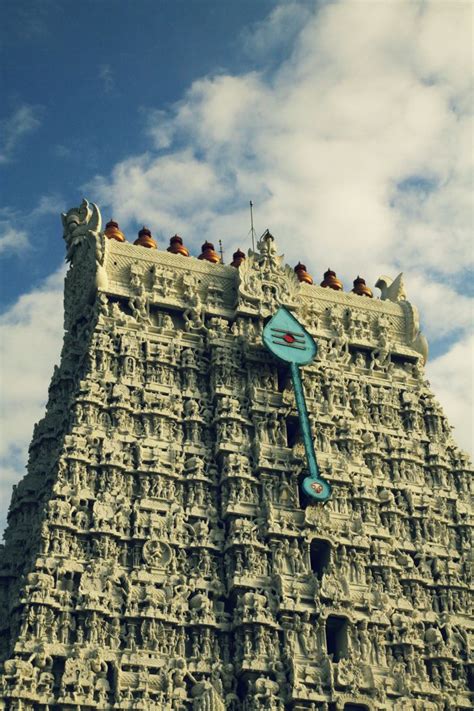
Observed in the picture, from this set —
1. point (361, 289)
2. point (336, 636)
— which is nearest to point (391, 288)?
point (361, 289)

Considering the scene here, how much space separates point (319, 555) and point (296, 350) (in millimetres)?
9903

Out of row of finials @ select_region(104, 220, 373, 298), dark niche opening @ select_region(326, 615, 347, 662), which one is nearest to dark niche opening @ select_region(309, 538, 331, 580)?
dark niche opening @ select_region(326, 615, 347, 662)

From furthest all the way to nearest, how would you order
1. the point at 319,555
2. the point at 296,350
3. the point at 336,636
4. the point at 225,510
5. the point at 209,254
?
1. the point at 209,254
2. the point at 296,350
3. the point at 319,555
4. the point at 225,510
5. the point at 336,636

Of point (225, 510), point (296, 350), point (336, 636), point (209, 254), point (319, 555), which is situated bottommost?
point (336, 636)

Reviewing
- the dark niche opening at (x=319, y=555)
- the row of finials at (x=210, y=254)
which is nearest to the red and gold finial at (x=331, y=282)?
the row of finials at (x=210, y=254)

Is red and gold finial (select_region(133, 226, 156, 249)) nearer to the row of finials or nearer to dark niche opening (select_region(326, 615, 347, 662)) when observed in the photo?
the row of finials

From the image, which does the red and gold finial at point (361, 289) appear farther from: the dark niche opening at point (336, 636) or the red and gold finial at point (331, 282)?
the dark niche opening at point (336, 636)

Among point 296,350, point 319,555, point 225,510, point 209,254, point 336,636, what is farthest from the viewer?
point 209,254

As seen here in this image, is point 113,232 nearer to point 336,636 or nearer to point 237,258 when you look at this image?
point 237,258

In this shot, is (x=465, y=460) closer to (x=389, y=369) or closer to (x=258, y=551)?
(x=389, y=369)

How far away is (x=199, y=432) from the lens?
171ft

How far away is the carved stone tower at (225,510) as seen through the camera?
44.5 m

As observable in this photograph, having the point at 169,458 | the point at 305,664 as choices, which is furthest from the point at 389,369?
the point at 305,664

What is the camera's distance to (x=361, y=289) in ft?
211
